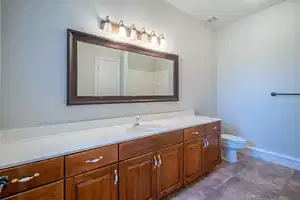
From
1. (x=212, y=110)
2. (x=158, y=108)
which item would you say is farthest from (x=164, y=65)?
(x=212, y=110)

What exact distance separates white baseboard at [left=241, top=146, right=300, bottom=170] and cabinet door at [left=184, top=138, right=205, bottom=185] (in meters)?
1.48

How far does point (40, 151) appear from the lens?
3.85 ft

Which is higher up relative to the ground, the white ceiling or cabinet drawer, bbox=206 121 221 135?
the white ceiling

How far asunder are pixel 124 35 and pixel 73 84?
0.83 meters

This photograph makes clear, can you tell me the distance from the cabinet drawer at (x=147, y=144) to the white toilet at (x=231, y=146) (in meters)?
1.34

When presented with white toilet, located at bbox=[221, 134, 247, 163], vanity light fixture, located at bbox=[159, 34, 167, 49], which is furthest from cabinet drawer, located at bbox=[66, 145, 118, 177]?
white toilet, located at bbox=[221, 134, 247, 163]

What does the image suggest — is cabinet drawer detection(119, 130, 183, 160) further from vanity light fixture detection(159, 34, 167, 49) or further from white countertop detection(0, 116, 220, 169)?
vanity light fixture detection(159, 34, 167, 49)

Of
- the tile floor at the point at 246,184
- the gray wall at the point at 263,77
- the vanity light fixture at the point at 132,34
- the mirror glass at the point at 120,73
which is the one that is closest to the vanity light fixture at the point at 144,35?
the vanity light fixture at the point at 132,34

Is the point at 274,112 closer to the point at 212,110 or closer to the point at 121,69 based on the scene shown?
the point at 212,110

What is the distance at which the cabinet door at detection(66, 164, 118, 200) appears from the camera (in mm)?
1227

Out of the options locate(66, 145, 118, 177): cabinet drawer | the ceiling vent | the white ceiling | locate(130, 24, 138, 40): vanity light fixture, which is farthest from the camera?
the ceiling vent

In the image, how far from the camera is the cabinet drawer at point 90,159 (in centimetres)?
121

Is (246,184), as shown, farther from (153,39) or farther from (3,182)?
(3,182)

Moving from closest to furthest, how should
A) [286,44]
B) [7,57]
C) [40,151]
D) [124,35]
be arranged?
[40,151]
[7,57]
[124,35]
[286,44]
